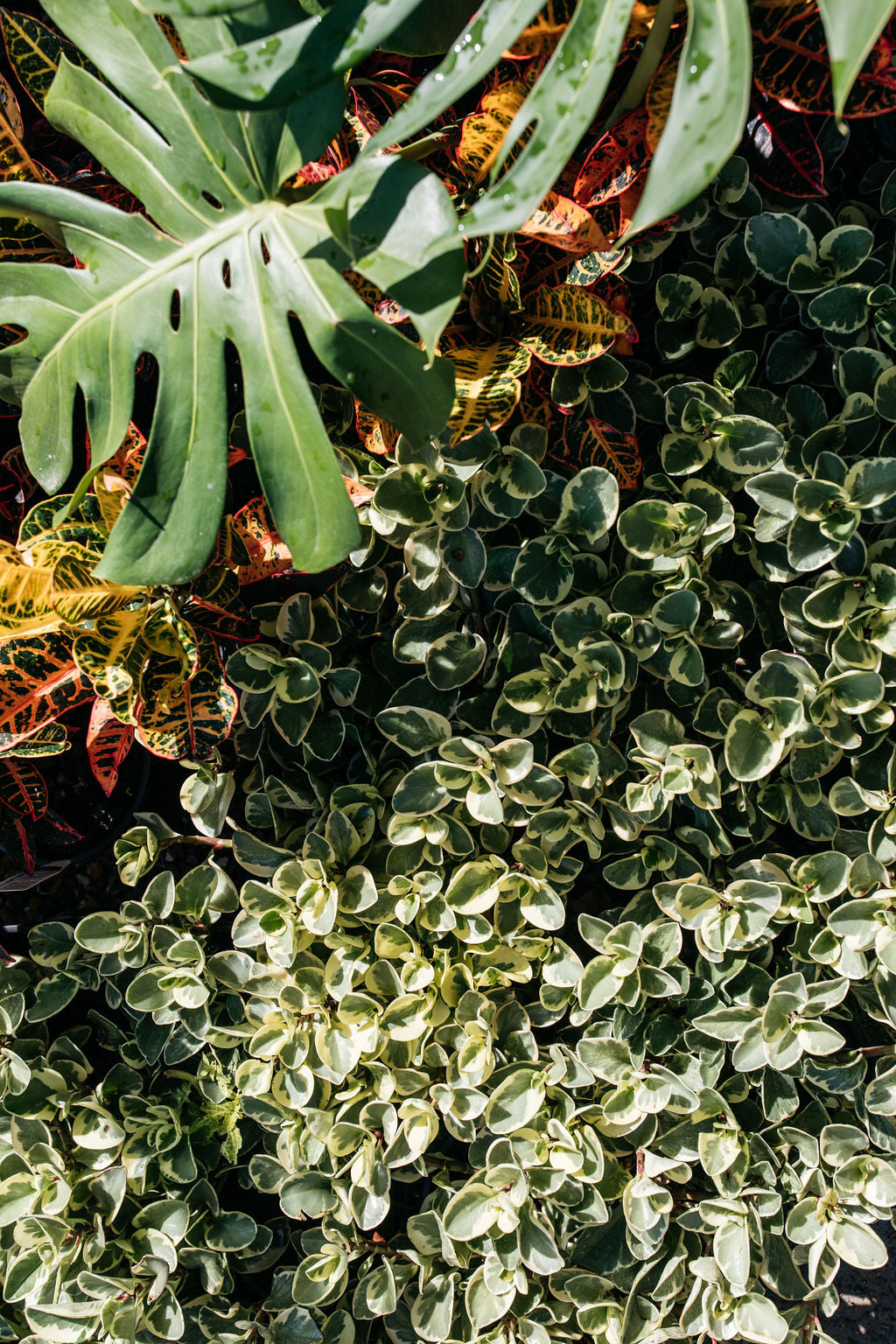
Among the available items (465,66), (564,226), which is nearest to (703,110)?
(465,66)

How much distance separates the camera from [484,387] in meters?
1.07

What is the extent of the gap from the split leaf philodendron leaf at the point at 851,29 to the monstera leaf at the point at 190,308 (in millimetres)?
396

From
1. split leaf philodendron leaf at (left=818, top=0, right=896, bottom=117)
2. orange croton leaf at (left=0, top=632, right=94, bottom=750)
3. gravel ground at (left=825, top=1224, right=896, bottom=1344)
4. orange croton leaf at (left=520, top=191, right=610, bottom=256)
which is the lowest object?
gravel ground at (left=825, top=1224, right=896, bottom=1344)

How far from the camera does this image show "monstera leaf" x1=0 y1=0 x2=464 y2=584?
906 mm

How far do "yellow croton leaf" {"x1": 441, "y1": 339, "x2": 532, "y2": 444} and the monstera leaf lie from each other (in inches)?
7.2

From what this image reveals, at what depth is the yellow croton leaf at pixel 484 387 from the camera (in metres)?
1.07

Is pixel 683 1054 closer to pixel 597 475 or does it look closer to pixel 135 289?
pixel 597 475

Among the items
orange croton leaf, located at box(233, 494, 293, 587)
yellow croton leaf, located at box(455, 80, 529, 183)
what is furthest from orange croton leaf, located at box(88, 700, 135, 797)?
yellow croton leaf, located at box(455, 80, 529, 183)

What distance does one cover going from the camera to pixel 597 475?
115cm

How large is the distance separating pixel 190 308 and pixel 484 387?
347mm

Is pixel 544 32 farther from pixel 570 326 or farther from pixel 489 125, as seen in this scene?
pixel 570 326

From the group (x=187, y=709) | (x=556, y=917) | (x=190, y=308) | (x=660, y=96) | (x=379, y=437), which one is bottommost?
(x=556, y=917)

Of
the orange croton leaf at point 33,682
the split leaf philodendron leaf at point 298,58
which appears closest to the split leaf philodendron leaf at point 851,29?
the split leaf philodendron leaf at point 298,58

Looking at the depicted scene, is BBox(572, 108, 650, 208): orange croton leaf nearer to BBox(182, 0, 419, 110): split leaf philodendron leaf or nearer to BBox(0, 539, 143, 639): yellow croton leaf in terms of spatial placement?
BBox(182, 0, 419, 110): split leaf philodendron leaf
